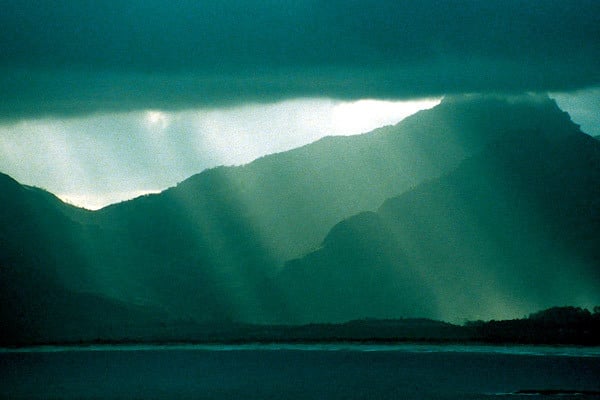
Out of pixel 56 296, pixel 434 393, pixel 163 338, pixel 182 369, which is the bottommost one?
pixel 434 393

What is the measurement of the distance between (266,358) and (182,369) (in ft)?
42.0

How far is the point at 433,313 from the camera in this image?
645 ft

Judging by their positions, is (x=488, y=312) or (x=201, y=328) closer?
(x=201, y=328)

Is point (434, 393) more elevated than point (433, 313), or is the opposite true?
point (433, 313)

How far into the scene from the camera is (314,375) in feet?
217

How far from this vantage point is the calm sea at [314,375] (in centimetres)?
5266

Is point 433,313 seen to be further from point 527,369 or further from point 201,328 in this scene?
point 527,369

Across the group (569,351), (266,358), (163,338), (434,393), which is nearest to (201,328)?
(163,338)

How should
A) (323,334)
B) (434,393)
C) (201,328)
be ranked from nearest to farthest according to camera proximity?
(434,393) → (323,334) → (201,328)

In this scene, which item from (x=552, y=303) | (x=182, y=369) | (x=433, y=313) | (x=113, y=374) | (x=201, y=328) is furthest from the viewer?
(x=433, y=313)

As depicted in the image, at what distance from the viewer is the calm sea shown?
5266 centimetres

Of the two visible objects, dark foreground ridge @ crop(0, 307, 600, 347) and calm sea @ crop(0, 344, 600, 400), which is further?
dark foreground ridge @ crop(0, 307, 600, 347)

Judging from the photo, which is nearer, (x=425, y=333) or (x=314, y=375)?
(x=314, y=375)

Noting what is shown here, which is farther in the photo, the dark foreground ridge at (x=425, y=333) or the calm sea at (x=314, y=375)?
the dark foreground ridge at (x=425, y=333)
